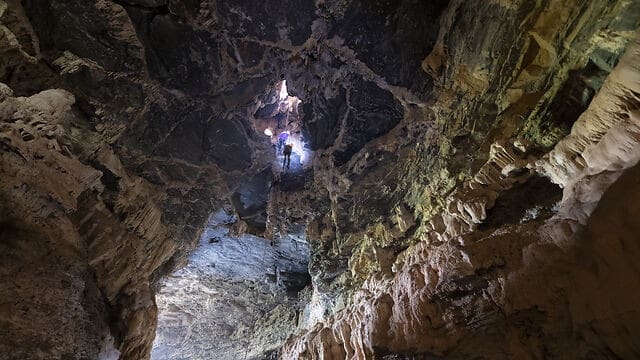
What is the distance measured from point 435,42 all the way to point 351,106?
167 cm

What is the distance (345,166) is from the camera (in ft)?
22.9

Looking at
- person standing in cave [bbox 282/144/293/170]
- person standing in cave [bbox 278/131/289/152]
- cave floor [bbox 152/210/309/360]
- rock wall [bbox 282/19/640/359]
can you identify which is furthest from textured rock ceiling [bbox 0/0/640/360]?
cave floor [bbox 152/210/309/360]

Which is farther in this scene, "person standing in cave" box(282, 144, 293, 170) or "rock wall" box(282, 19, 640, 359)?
"person standing in cave" box(282, 144, 293, 170)

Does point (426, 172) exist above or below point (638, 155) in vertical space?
above

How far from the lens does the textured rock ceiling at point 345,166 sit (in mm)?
3027

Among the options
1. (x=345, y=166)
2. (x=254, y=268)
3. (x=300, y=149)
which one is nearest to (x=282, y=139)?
(x=300, y=149)

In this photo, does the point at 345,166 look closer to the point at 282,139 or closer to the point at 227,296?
the point at 282,139

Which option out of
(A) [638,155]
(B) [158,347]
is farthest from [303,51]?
(B) [158,347]

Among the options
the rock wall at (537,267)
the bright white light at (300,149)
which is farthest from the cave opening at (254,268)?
the rock wall at (537,267)

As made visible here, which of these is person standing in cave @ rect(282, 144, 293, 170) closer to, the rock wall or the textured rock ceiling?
the textured rock ceiling

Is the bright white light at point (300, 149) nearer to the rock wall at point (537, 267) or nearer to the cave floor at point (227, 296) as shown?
the cave floor at point (227, 296)

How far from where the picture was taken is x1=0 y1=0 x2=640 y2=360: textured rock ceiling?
303 centimetres

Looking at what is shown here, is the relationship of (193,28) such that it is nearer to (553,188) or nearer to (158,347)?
(553,188)

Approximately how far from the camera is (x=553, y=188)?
12.7 ft
